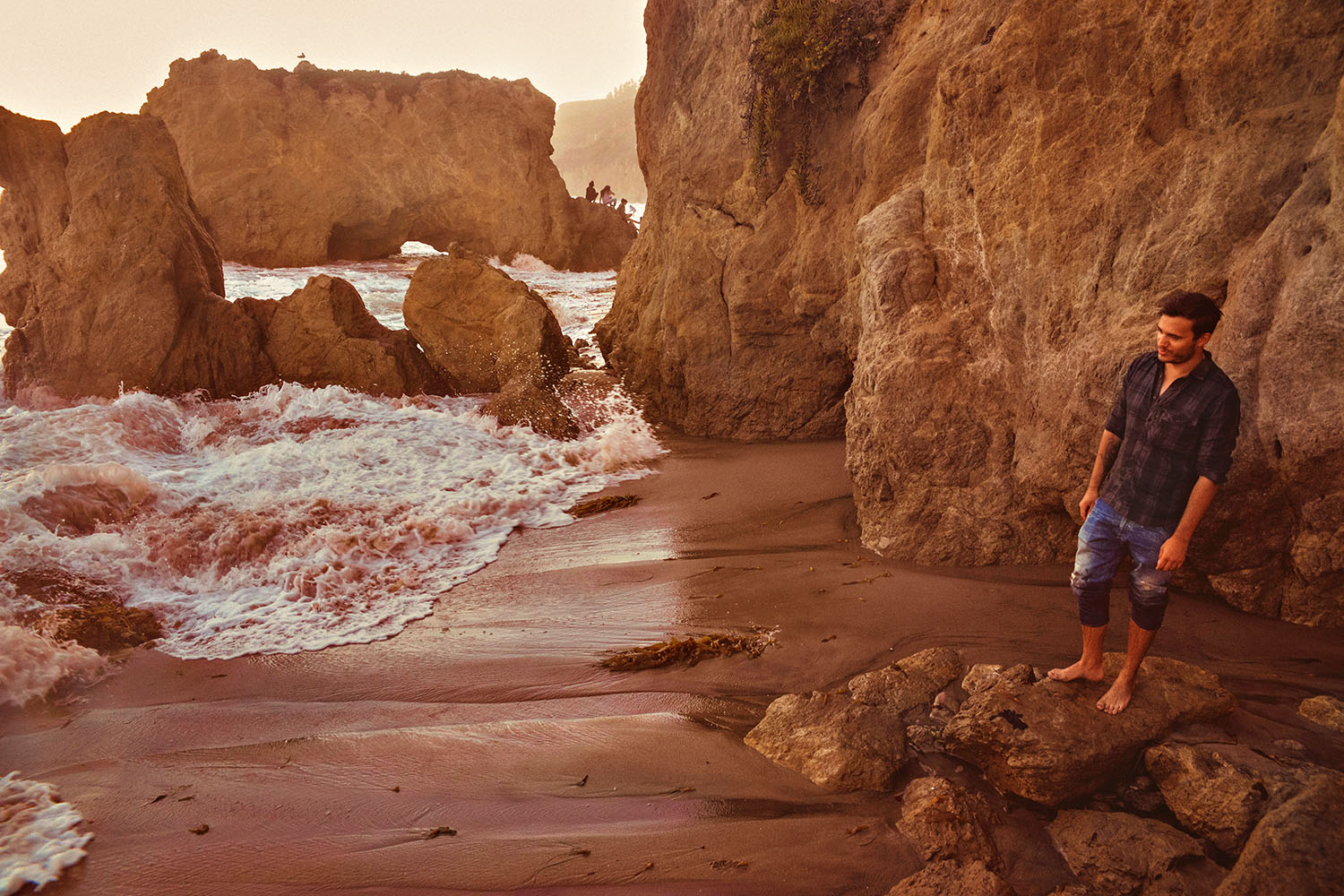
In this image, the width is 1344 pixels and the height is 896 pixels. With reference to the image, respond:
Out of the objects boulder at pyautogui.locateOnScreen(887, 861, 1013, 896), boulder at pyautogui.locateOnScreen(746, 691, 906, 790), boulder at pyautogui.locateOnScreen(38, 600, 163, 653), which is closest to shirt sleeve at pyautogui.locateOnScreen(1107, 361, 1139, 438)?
boulder at pyautogui.locateOnScreen(746, 691, 906, 790)

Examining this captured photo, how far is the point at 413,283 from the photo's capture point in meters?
11.4

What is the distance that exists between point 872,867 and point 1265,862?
1132 millimetres

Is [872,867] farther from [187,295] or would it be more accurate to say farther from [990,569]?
[187,295]

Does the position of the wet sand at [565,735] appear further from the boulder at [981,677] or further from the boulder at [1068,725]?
the boulder at [981,677]

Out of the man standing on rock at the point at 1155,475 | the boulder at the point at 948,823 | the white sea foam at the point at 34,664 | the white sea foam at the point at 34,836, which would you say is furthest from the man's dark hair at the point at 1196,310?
the white sea foam at the point at 34,664

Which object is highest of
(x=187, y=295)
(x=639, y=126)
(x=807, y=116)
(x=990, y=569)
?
(x=639, y=126)

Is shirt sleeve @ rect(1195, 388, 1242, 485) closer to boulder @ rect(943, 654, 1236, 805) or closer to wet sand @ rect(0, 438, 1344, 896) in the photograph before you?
boulder @ rect(943, 654, 1236, 805)

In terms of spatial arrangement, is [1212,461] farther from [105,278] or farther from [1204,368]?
[105,278]

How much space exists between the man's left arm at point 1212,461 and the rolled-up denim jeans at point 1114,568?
16 centimetres

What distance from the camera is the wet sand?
2.71 metres

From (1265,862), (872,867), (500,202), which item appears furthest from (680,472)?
(500,202)

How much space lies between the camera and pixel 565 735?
11.5 ft

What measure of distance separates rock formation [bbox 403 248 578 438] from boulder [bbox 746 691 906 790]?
784 cm

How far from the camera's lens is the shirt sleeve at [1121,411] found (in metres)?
3.12
